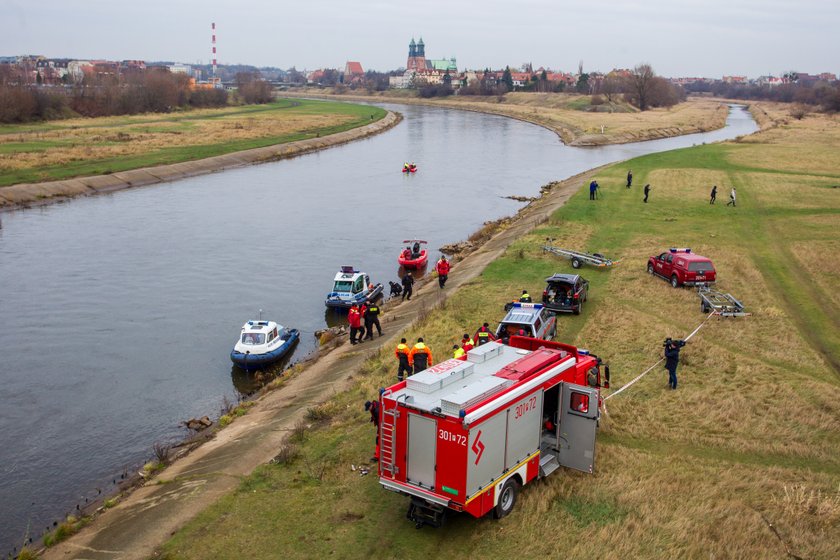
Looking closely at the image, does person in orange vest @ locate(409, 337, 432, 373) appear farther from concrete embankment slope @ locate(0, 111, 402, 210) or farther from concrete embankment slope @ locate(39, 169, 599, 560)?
concrete embankment slope @ locate(0, 111, 402, 210)

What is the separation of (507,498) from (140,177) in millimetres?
69834

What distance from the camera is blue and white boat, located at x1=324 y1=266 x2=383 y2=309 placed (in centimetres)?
3666

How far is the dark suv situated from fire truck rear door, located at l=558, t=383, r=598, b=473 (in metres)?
13.8

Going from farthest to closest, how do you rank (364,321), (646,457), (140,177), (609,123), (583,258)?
(609,123), (140,177), (583,258), (364,321), (646,457)

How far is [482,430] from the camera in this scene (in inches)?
585

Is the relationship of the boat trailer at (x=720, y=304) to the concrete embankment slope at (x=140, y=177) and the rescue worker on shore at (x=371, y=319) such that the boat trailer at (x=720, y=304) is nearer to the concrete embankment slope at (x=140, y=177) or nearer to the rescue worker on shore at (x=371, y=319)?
the rescue worker on shore at (x=371, y=319)

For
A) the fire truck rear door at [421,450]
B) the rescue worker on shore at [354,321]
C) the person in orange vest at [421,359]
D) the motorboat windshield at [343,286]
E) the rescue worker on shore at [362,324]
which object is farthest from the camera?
the motorboat windshield at [343,286]

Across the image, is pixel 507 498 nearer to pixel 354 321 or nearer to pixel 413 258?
pixel 354 321

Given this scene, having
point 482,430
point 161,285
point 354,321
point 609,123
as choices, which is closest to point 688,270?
point 354,321

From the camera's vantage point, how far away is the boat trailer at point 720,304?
30.4 metres

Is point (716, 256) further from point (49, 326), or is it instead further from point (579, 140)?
point (579, 140)

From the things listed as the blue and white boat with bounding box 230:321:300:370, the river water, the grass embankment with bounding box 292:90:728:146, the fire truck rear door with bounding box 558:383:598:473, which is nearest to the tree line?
the river water

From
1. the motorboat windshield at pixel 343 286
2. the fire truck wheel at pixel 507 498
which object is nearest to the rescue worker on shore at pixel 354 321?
the motorboat windshield at pixel 343 286

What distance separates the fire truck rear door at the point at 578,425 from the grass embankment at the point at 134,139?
64080mm
